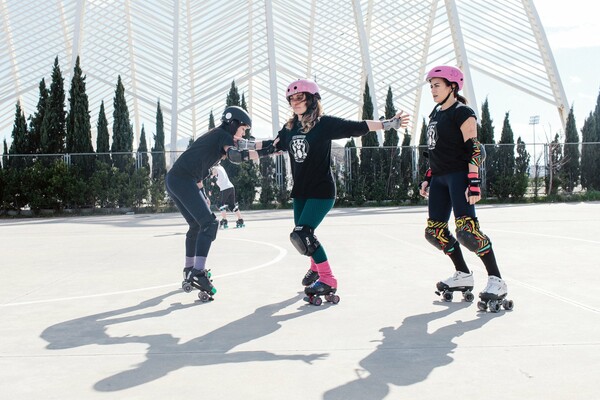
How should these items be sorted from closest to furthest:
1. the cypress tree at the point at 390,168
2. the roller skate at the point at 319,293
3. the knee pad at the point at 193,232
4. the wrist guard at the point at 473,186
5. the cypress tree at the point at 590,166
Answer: the wrist guard at the point at 473,186 → the roller skate at the point at 319,293 → the knee pad at the point at 193,232 → the cypress tree at the point at 390,168 → the cypress tree at the point at 590,166

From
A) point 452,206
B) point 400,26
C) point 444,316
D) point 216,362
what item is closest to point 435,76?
point 452,206

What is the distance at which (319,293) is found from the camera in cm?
567

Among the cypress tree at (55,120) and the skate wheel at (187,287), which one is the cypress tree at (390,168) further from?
the skate wheel at (187,287)

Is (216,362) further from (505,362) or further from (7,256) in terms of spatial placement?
(7,256)

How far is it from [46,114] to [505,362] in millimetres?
24235

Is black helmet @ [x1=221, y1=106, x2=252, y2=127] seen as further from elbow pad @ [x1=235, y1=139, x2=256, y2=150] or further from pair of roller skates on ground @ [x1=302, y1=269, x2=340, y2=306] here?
pair of roller skates on ground @ [x1=302, y1=269, x2=340, y2=306]

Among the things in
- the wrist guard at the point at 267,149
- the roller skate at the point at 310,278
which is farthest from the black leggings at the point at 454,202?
the wrist guard at the point at 267,149

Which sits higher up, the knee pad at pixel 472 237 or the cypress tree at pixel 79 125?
the cypress tree at pixel 79 125

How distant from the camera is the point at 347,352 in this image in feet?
13.1

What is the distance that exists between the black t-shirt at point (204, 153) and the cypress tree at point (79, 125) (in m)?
18.8

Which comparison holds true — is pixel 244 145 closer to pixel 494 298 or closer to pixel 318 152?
pixel 318 152

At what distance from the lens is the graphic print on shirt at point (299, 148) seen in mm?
5918

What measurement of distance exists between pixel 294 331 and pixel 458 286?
179cm

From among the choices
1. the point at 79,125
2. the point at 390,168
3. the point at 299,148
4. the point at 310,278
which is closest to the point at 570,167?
the point at 390,168
